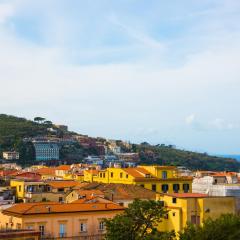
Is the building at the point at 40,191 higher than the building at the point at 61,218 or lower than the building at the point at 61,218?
higher

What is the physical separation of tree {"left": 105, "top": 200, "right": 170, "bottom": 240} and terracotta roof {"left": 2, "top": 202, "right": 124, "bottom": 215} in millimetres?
5818

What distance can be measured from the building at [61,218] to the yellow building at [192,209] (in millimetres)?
5015

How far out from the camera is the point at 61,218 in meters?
47.4

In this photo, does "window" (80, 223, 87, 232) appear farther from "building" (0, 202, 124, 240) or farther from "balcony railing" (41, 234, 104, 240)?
"balcony railing" (41, 234, 104, 240)

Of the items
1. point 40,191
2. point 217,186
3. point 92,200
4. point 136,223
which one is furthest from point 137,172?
point 136,223

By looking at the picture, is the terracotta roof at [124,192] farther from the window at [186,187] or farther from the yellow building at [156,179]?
the window at [186,187]

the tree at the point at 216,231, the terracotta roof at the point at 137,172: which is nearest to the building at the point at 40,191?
the terracotta roof at the point at 137,172

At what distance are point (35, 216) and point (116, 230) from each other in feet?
28.0

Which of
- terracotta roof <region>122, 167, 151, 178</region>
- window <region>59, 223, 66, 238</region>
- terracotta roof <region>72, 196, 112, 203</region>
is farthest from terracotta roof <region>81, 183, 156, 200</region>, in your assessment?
window <region>59, 223, 66, 238</region>

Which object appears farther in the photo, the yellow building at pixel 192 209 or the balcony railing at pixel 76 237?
the yellow building at pixel 192 209

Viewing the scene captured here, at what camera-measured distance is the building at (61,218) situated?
4628 centimetres

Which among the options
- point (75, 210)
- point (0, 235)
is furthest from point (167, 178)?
point (0, 235)

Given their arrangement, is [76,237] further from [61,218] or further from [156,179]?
[156,179]

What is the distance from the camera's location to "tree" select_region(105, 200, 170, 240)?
40.9 meters
